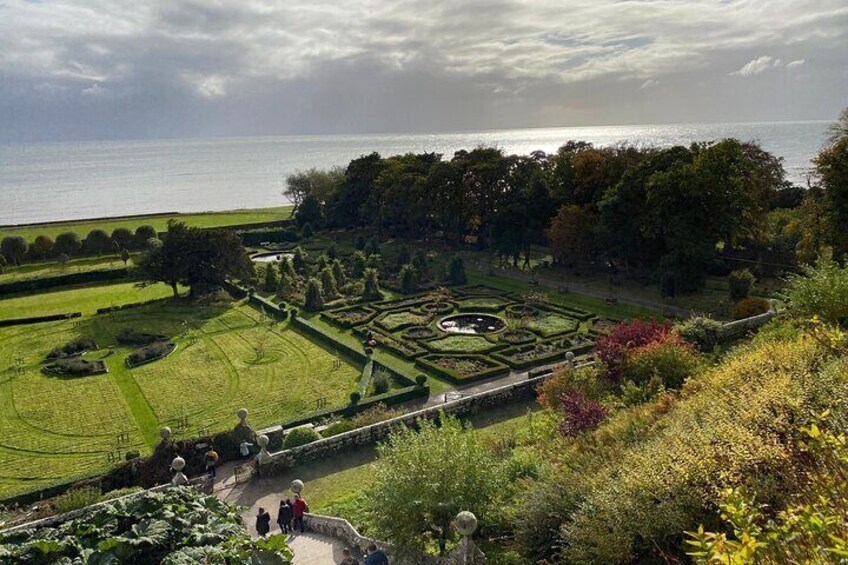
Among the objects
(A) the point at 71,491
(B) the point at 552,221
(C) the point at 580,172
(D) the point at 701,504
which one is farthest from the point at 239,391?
(C) the point at 580,172

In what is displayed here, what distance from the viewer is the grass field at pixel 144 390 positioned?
24.5 meters

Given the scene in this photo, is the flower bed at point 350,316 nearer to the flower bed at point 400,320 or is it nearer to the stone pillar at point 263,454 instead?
the flower bed at point 400,320

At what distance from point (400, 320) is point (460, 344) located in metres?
6.25

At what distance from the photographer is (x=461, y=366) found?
105ft

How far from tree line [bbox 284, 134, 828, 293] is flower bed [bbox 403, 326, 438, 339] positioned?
627 inches

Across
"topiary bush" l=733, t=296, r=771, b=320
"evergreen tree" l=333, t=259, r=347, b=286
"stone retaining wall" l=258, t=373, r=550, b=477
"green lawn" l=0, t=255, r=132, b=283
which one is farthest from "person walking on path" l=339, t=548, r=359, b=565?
"green lawn" l=0, t=255, r=132, b=283

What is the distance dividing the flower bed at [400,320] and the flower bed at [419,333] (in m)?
0.54

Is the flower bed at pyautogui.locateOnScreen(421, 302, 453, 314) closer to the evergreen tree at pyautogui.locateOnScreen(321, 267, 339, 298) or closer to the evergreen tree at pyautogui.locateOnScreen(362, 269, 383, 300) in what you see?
the evergreen tree at pyautogui.locateOnScreen(362, 269, 383, 300)

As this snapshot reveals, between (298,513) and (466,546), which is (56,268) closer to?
(298,513)

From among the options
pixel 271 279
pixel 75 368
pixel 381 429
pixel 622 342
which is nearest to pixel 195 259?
pixel 271 279

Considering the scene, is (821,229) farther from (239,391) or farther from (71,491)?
(71,491)

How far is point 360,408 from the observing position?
26672mm

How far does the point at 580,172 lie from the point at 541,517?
41558 millimetres

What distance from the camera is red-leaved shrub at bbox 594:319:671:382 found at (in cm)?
2317
